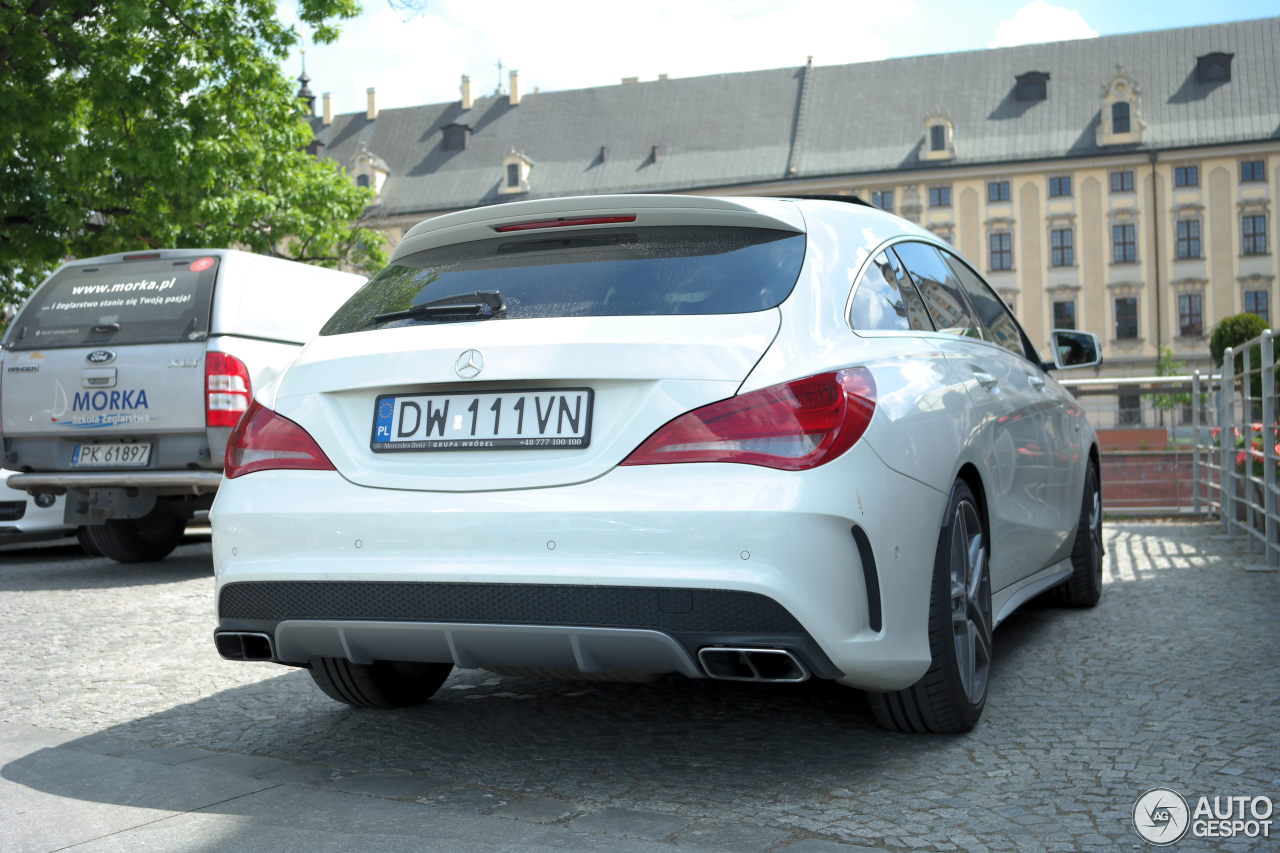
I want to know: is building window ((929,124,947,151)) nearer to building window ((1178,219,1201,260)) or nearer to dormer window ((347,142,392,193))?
building window ((1178,219,1201,260))

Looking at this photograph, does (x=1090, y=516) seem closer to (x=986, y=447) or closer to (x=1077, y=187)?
(x=986, y=447)

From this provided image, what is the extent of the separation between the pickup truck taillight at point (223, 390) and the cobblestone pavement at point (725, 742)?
2.63 m

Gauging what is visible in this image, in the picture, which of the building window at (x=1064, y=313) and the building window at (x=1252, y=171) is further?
the building window at (x=1064, y=313)

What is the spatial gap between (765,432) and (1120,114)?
2823 inches

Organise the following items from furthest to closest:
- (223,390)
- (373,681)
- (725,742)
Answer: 1. (223,390)
2. (373,681)
3. (725,742)

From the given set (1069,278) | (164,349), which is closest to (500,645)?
(164,349)

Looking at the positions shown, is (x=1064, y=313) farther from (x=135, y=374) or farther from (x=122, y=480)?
(x=122, y=480)

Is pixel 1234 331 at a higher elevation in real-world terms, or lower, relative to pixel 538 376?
higher

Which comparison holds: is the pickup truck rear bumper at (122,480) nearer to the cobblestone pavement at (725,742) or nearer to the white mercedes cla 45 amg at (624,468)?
the cobblestone pavement at (725,742)

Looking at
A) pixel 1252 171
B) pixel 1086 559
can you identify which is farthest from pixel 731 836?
pixel 1252 171

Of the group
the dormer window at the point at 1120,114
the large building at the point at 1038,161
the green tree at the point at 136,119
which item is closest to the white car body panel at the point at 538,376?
the green tree at the point at 136,119

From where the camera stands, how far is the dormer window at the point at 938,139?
71.0 m

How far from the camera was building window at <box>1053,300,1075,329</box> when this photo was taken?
70.2 m

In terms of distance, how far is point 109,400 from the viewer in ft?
29.5
